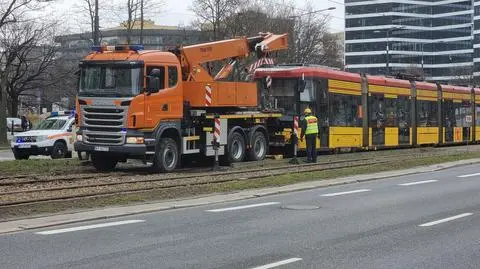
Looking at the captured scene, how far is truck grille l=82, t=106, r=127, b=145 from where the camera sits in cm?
1781

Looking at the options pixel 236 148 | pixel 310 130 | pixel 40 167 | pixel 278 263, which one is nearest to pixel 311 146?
pixel 310 130

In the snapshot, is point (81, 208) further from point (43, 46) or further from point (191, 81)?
point (43, 46)

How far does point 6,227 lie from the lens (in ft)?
32.1

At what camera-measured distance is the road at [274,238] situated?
751cm

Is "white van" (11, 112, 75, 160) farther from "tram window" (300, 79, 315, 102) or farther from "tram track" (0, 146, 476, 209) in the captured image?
"tram window" (300, 79, 315, 102)

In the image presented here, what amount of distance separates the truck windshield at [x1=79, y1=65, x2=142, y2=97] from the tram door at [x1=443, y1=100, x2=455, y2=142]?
22259 mm

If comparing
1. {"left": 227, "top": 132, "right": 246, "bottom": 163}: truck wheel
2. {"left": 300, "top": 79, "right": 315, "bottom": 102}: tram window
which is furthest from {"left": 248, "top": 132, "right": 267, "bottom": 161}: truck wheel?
{"left": 300, "top": 79, "right": 315, "bottom": 102}: tram window

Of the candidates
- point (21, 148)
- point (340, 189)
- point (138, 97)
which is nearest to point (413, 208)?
point (340, 189)

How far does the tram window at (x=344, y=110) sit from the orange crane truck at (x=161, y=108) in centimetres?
458

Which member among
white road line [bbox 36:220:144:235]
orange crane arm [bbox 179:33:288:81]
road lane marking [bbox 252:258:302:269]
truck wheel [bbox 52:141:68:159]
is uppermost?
orange crane arm [bbox 179:33:288:81]

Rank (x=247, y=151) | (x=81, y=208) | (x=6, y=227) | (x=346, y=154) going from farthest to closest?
(x=346, y=154) → (x=247, y=151) → (x=81, y=208) → (x=6, y=227)

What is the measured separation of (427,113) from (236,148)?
50.9 feet

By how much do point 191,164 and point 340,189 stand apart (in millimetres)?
7991

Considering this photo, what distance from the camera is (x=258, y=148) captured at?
22.7 metres
